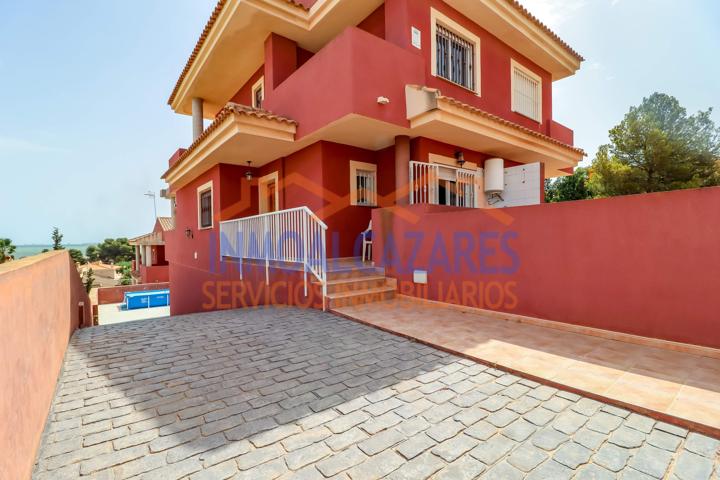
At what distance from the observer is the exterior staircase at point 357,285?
20.1 ft

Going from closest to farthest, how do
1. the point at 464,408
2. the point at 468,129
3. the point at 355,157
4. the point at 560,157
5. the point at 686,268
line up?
the point at 464,408 → the point at 686,268 → the point at 468,129 → the point at 355,157 → the point at 560,157

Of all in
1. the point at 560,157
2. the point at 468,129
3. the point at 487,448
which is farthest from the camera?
the point at 560,157

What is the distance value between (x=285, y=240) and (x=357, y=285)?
178cm

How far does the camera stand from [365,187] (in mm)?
9047

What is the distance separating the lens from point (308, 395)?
2.79 metres

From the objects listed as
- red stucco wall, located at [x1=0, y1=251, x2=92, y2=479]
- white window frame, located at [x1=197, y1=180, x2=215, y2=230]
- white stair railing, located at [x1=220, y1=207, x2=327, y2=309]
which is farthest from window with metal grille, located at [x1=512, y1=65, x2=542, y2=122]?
red stucco wall, located at [x1=0, y1=251, x2=92, y2=479]

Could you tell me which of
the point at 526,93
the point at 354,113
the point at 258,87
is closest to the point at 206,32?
the point at 258,87

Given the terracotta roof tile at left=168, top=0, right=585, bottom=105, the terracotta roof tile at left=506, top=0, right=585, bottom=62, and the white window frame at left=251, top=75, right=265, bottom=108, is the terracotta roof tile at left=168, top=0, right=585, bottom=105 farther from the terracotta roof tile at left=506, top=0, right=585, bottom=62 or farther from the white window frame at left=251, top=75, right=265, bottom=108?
the white window frame at left=251, top=75, right=265, bottom=108

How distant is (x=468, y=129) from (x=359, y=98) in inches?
110

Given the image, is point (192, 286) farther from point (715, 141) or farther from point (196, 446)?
point (715, 141)

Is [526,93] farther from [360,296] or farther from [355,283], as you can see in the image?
[360,296]

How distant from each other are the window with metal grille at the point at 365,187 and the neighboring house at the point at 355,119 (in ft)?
0.13

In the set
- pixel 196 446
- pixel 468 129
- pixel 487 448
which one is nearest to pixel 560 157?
pixel 468 129

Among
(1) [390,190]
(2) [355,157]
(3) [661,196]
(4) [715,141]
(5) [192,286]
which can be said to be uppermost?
(4) [715,141]
